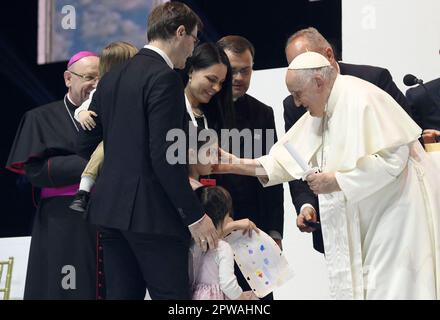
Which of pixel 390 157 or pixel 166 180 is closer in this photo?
pixel 166 180

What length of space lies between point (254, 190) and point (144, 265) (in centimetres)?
120

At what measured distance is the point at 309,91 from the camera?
397 centimetres

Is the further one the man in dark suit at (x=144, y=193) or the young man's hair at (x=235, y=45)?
the young man's hair at (x=235, y=45)

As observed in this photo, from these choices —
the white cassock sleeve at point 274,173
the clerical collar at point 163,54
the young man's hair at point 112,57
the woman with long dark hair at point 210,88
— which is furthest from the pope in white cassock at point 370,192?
the young man's hair at point 112,57

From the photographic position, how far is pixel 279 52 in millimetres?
6219

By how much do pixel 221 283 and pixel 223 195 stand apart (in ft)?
1.41

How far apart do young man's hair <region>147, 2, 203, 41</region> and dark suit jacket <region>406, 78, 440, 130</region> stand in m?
1.67

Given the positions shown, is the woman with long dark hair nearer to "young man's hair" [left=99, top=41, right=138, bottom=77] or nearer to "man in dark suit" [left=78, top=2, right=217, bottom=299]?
"young man's hair" [left=99, top=41, right=138, bottom=77]

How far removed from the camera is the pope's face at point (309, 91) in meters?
3.96

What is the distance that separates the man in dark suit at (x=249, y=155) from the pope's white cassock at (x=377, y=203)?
2.25 ft

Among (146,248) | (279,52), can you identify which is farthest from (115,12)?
(146,248)

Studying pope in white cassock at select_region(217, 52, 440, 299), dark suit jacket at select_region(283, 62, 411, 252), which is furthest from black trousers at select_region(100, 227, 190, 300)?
dark suit jacket at select_region(283, 62, 411, 252)

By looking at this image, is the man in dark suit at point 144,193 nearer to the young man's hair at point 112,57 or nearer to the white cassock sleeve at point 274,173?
the young man's hair at point 112,57
